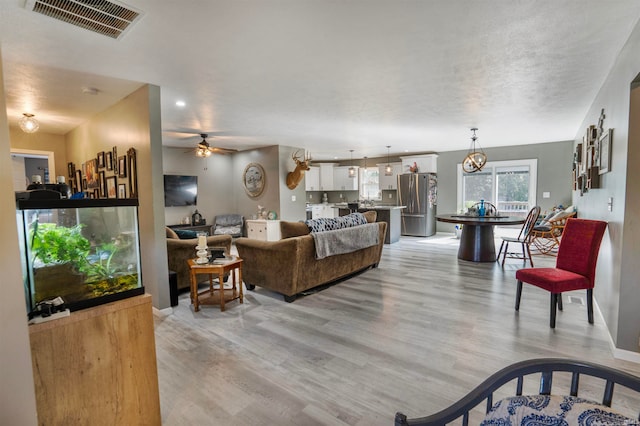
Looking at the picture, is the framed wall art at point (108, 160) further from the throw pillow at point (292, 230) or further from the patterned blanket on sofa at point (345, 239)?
the patterned blanket on sofa at point (345, 239)

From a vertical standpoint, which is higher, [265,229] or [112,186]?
[112,186]

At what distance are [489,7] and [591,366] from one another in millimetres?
2080

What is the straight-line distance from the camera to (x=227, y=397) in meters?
2.00

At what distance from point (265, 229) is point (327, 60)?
494 cm

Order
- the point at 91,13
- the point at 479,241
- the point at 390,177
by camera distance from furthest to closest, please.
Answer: the point at 390,177
the point at 479,241
the point at 91,13

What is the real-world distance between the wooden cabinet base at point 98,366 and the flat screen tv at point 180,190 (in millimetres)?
5924

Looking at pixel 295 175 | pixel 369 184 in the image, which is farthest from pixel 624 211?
pixel 369 184

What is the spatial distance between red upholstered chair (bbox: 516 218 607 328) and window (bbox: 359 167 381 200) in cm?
708

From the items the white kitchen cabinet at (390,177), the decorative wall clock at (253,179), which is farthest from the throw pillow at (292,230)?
the white kitchen cabinet at (390,177)

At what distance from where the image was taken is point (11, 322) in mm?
1104

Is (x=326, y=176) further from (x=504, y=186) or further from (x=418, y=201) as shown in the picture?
A: (x=504, y=186)

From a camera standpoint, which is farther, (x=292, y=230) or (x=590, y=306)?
(x=292, y=230)

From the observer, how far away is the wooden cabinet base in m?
1.34

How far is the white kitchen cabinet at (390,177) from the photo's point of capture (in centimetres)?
948
